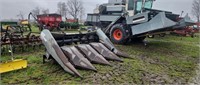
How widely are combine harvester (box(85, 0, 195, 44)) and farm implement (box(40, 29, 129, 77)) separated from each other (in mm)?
1432

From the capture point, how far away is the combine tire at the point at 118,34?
7145 mm

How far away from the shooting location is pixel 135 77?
360cm

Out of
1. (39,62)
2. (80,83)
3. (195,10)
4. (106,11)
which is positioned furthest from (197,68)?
(195,10)

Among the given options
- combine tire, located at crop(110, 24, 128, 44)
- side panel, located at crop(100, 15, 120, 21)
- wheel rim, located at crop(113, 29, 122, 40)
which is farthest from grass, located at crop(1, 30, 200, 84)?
side panel, located at crop(100, 15, 120, 21)

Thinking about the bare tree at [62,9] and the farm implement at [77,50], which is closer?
the farm implement at [77,50]

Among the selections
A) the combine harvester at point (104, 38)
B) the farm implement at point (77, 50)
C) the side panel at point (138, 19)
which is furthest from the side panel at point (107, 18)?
Result: the farm implement at point (77, 50)

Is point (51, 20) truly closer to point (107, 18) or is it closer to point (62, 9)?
point (107, 18)

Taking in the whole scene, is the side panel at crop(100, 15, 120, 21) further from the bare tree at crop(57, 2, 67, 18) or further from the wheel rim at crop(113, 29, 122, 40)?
the bare tree at crop(57, 2, 67, 18)

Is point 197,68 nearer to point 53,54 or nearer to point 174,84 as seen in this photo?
point 174,84

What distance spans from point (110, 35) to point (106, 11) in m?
2.29

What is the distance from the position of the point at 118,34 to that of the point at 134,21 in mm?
1262

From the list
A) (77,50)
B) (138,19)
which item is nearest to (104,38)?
(77,50)

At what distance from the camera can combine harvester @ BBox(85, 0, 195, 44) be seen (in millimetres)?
5586

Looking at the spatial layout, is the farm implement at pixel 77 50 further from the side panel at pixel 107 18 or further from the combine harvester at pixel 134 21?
the side panel at pixel 107 18
